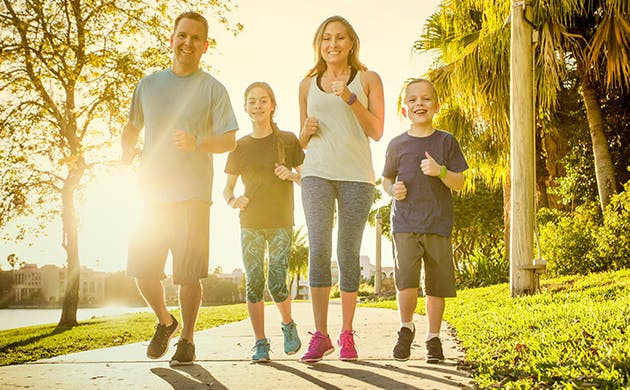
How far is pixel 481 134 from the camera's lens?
57.8 ft

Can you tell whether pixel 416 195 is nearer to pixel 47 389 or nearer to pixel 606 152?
pixel 47 389

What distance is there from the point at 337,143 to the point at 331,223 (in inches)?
19.9

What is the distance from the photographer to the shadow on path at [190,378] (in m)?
3.48

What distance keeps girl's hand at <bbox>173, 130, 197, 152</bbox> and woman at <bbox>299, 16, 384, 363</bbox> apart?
0.83 metres

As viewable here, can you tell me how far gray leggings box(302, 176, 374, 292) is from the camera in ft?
14.5

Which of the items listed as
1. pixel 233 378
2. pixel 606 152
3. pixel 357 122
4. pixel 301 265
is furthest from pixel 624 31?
pixel 301 265

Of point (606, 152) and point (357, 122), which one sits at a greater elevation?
point (606, 152)

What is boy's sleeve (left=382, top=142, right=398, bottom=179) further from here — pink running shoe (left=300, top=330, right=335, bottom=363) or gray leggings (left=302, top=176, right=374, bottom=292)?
pink running shoe (left=300, top=330, right=335, bottom=363)

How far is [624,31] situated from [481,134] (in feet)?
17.5

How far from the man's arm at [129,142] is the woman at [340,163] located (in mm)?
1048

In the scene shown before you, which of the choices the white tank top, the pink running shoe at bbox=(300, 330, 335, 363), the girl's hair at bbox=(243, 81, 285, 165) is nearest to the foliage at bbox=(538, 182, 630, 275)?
the white tank top

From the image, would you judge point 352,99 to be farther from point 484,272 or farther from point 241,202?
point 484,272

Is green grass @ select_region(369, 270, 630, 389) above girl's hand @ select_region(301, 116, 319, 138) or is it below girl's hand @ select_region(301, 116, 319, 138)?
below

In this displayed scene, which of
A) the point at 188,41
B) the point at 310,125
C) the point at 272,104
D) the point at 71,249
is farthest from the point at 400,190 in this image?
the point at 71,249
